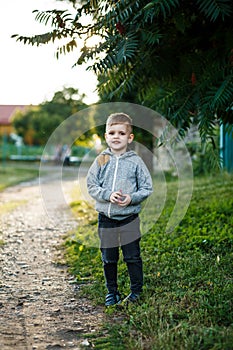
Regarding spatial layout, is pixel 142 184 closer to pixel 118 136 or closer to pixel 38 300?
pixel 118 136

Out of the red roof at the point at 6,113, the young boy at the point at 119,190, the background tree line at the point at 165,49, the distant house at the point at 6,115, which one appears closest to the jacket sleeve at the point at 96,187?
the young boy at the point at 119,190

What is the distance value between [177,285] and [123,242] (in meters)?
0.76

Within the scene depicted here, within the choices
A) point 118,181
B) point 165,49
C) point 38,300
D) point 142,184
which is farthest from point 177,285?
point 165,49

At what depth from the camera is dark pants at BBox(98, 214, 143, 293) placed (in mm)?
4457

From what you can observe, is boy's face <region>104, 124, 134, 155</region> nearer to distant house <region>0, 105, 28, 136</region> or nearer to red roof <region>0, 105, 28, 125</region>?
distant house <region>0, 105, 28, 136</region>

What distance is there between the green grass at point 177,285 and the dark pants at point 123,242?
25cm

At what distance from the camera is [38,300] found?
488 centimetres

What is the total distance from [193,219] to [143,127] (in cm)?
616

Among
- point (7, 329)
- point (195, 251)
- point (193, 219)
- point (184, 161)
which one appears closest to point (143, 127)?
point (184, 161)

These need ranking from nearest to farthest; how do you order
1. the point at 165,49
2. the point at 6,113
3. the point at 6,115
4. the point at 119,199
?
1. the point at 119,199
2. the point at 165,49
3. the point at 6,115
4. the point at 6,113

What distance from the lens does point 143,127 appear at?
13359 millimetres

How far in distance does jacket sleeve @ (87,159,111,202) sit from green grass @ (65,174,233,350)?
939mm

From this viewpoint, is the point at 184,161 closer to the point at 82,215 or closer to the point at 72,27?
the point at 82,215

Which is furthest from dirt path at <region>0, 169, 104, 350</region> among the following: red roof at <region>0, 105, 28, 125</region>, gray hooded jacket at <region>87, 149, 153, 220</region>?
red roof at <region>0, 105, 28, 125</region>
